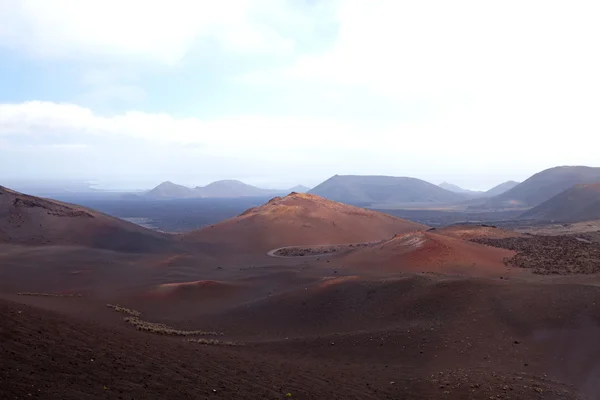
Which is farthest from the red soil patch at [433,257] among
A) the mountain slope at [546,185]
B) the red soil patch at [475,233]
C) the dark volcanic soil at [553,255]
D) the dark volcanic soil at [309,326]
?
the mountain slope at [546,185]

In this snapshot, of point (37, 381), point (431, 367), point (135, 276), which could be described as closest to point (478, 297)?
point (431, 367)

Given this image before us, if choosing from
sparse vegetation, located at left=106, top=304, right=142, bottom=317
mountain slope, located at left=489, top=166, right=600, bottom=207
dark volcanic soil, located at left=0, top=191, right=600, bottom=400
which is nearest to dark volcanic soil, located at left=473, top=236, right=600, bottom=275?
dark volcanic soil, located at left=0, top=191, right=600, bottom=400

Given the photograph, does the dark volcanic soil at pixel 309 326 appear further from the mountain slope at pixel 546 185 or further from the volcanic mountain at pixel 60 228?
the mountain slope at pixel 546 185

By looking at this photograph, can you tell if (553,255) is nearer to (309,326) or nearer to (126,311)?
(309,326)

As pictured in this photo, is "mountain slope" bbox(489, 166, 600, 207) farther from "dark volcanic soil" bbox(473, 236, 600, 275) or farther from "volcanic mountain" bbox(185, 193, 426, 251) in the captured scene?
"dark volcanic soil" bbox(473, 236, 600, 275)

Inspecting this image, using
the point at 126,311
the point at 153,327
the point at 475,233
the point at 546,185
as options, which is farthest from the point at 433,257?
the point at 546,185

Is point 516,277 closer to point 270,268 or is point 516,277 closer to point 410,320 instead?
point 410,320

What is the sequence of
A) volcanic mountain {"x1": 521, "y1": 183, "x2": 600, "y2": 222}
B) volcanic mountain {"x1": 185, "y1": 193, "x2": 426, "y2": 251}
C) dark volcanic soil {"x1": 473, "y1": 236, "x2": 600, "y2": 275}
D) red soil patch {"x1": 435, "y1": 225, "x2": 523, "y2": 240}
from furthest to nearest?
volcanic mountain {"x1": 521, "y1": 183, "x2": 600, "y2": 222} → volcanic mountain {"x1": 185, "y1": 193, "x2": 426, "y2": 251} → red soil patch {"x1": 435, "y1": 225, "x2": 523, "y2": 240} → dark volcanic soil {"x1": 473, "y1": 236, "x2": 600, "y2": 275}
